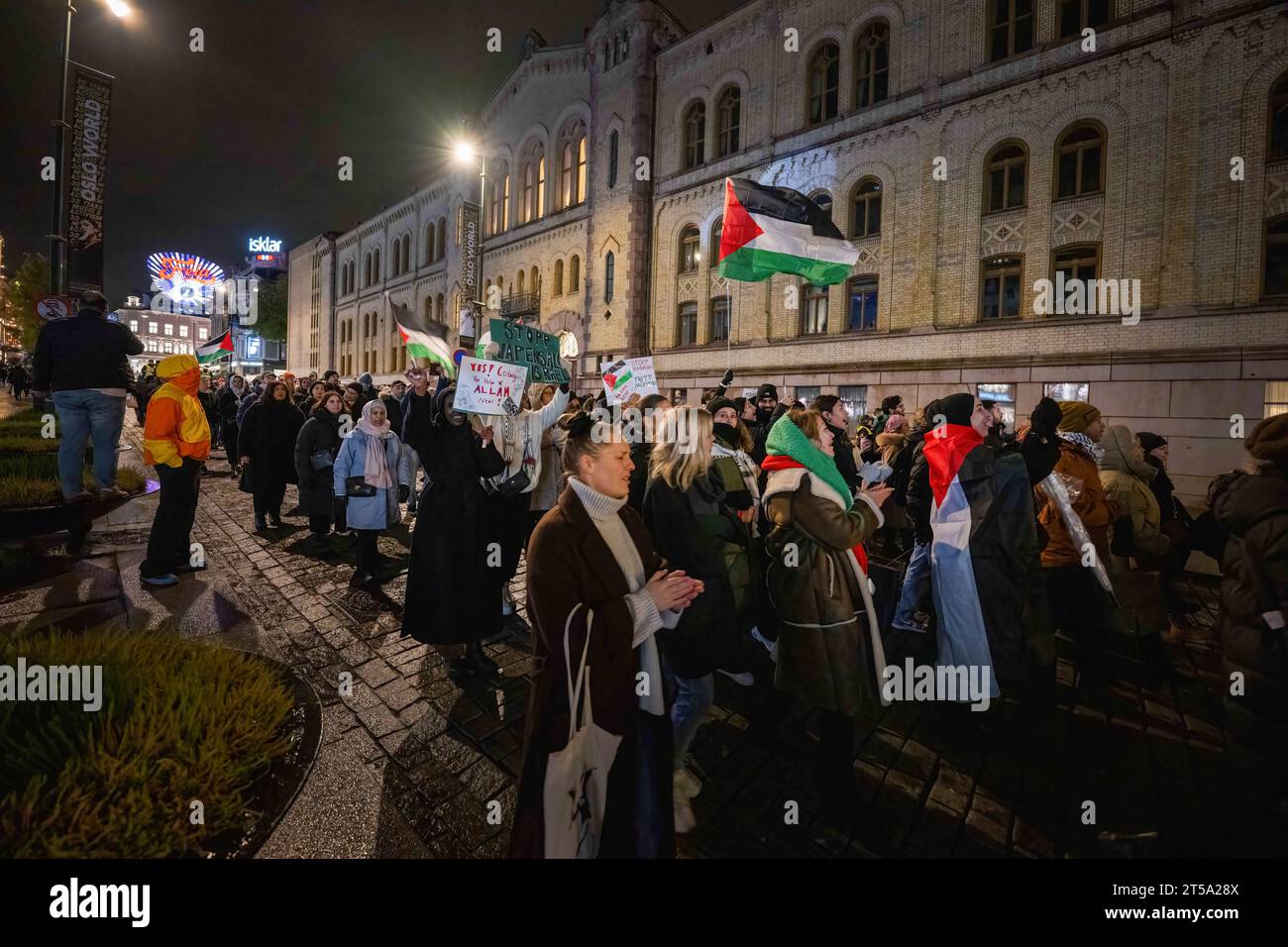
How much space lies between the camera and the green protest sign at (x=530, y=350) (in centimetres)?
627

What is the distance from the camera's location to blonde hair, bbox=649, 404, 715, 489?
10.5 feet

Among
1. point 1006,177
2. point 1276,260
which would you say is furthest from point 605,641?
point 1006,177

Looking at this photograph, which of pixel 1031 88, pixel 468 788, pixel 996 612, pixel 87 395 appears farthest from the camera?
pixel 1031 88

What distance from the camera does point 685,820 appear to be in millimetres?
2887

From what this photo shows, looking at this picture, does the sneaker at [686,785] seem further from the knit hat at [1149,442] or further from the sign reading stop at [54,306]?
the sign reading stop at [54,306]

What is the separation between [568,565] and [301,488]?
7225mm

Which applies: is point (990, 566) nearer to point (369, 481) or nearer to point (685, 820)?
point (685, 820)

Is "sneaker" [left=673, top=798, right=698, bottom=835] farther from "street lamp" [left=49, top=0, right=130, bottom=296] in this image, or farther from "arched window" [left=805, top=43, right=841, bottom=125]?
"arched window" [left=805, top=43, right=841, bottom=125]

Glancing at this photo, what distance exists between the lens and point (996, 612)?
377 centimetres

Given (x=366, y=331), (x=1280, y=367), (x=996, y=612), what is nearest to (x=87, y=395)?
(x=996, y=612)

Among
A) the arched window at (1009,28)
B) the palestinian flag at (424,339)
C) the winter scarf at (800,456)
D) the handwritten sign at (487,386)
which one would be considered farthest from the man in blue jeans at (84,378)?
the arched window at (1009,28)

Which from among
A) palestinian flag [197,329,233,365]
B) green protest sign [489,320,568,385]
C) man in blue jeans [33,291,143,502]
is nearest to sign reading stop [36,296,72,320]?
man in blue jeans [33,291,143,502]

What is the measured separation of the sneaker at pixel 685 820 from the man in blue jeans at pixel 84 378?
6.59 m

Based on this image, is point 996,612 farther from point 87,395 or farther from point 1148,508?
point 87,395
